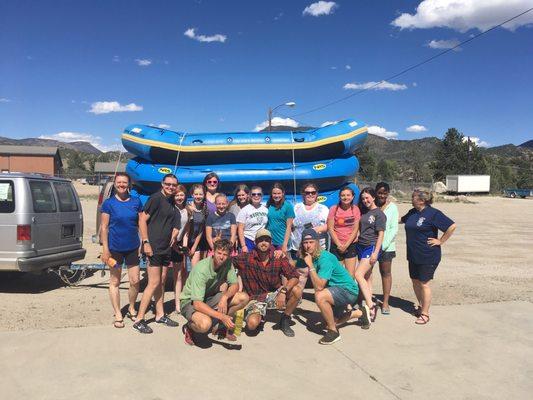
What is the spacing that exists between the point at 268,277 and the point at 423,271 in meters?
1.92

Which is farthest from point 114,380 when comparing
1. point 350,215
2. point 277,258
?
point 350,215

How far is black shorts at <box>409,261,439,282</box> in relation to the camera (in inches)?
206

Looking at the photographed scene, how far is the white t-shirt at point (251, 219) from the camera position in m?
5.51

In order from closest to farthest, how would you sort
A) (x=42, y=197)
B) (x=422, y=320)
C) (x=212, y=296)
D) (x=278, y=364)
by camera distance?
(x=278, y=364), (x=212, y=296), (x=422, y=320), (x=42, y=197)

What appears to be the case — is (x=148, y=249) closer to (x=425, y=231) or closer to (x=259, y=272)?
(x=259, y=272)

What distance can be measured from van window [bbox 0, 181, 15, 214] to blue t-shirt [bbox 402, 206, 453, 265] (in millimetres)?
5371

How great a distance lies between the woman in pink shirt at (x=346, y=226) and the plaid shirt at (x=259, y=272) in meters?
0.83

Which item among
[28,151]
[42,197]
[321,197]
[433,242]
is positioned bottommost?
[433,242]

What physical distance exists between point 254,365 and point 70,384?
151 cm

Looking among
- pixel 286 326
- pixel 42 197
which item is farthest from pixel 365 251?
pixel 42 197

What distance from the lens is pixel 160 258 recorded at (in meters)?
4.84

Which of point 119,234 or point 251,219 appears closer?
point 119,234

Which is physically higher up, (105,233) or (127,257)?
(105,233)

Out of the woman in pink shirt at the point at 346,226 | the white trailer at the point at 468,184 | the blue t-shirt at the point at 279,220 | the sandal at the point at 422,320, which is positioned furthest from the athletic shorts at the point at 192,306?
the white trailer at the point at 468,184
